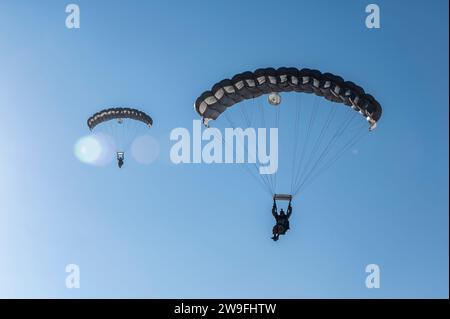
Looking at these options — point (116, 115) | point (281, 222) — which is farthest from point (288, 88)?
point (116, 115)

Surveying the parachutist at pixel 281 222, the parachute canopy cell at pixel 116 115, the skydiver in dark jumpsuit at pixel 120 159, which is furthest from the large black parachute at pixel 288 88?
the skydiver in dark jumpsuit at pixel 120 159

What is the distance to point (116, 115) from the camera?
30906mm

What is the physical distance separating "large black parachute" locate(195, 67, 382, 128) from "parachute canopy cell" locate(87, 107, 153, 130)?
11805mm

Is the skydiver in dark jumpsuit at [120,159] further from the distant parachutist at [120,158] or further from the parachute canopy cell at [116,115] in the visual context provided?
the parachute canopy cell at [116,115]

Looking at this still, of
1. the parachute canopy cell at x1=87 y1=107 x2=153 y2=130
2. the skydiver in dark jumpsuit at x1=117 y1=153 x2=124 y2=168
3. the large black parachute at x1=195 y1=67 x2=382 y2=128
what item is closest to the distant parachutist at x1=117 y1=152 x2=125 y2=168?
the skydiver in dark jumpsuit at x1=117 y1=153 x2=124 y2=168

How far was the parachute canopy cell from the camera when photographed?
30.9 meters

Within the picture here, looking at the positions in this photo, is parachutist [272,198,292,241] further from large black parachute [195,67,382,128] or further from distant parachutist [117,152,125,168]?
distant parachutist [117,152,125,168]

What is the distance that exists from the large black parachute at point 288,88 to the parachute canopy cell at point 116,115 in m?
11.8

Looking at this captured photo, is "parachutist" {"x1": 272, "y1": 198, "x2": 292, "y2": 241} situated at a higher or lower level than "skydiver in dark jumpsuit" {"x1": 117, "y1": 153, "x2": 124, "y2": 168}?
lower
